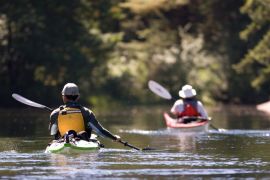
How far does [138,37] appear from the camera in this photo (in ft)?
250

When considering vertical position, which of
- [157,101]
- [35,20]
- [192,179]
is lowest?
[192,179]

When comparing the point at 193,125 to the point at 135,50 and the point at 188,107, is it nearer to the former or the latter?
the point at 188,107

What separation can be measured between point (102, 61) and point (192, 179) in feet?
147

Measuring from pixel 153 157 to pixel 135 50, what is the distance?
154 feet

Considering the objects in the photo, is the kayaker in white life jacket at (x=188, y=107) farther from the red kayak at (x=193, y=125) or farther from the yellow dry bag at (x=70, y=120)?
the yellow dry bag at (x=70, y=120)

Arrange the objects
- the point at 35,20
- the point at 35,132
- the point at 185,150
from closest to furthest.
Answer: the point at 185,150 < the point at 35,132 < the point at 35,20

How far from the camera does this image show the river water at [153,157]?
732 inches

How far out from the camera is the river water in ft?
61.0

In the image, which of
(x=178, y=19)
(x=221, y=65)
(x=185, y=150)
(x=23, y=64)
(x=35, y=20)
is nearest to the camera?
(x=185, y=150)

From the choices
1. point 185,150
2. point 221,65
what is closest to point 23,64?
point 221,65

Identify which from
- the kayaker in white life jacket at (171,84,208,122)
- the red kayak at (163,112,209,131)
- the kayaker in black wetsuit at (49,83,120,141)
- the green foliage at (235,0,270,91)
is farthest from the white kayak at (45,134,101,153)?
the green foliage at (235,0,270,91)

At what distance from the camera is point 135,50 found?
226 ft

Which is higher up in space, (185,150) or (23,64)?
(23,64)

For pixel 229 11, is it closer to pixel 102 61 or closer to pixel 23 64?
pixel 102 61
